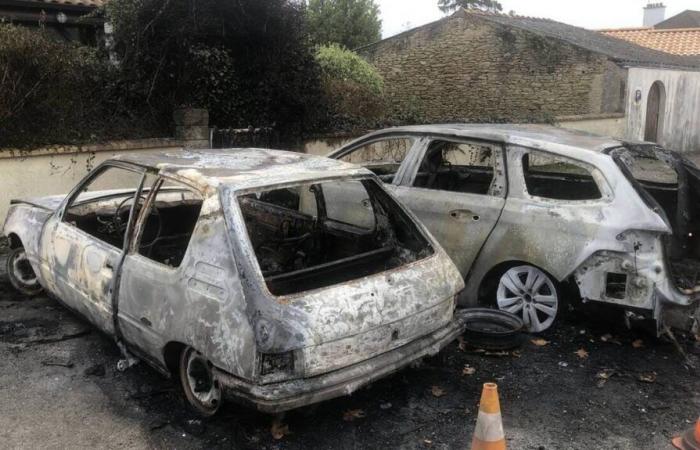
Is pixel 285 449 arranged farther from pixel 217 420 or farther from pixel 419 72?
pixel 419 72

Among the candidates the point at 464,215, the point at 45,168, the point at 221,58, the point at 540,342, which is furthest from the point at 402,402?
the point at 221,58

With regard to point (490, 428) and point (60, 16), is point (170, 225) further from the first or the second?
point (60, 16)

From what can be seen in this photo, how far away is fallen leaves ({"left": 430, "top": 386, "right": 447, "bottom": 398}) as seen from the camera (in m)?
3.99

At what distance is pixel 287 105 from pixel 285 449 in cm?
813

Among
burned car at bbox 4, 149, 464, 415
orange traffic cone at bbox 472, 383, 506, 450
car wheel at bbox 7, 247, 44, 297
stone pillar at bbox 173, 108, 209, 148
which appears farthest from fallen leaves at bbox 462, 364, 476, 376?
stone pillar at bbox 173, 108, 209, 148

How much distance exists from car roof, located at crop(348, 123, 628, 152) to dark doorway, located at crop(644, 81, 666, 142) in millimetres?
16405

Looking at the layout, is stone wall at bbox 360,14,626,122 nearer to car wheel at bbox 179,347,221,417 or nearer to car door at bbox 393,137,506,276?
car door at bbox 393,137,506,276

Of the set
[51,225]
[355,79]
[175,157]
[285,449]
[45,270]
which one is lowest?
[285,449]

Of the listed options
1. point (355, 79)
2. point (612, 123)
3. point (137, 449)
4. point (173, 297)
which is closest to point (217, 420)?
point (137, 449)

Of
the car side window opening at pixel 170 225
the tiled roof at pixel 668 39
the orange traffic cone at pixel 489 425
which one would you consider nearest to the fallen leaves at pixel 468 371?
the orange traffic cone at pixel 489 425

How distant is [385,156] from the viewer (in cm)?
934

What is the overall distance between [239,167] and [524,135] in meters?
2.54

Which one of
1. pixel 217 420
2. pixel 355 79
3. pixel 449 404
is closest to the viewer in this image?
pixel 217 420

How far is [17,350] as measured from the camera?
14.9 feet
